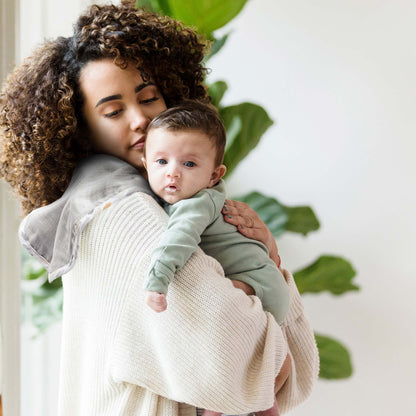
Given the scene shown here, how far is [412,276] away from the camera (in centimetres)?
240

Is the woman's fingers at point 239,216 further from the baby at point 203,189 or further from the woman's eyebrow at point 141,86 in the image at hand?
the woman's eyebrow at point 141,86

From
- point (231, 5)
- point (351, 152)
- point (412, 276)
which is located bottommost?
point (412, 276)

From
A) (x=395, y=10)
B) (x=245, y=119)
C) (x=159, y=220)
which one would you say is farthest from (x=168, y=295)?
(x=395, y=10)

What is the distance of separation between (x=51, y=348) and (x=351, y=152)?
4.90 feet

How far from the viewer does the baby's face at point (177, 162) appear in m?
1.08

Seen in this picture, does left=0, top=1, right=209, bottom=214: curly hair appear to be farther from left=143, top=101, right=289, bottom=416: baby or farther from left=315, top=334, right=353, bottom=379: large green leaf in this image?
left=315, top=334, right=353, bottom=379: large green leaf

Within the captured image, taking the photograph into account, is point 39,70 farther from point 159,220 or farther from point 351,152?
point 351,152

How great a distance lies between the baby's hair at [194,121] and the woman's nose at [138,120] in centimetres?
3

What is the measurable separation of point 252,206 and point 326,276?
359 millimetres

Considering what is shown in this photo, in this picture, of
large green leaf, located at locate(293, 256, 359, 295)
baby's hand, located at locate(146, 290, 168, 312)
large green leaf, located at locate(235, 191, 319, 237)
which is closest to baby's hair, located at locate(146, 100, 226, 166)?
baby's hand, located at locate(146, 290, 168, 312)

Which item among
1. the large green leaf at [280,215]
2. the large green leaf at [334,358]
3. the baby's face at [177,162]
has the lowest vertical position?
the large green leaf at [334,358]

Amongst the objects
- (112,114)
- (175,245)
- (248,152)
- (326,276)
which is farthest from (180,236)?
(326,276)

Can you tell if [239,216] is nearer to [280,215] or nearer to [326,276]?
[280,215]

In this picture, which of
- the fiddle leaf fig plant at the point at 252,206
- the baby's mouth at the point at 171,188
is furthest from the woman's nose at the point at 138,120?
the fiddle leaf fig plant at the point at 252,206
